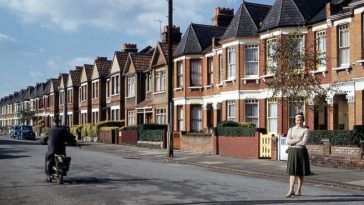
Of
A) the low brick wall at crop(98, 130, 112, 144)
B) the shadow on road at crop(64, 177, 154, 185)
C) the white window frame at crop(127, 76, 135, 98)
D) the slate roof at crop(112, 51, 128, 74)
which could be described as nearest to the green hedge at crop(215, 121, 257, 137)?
the shadow on road at crop(64, 177, 154, 185)

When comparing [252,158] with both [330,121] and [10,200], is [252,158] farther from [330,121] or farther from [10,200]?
[10,200]

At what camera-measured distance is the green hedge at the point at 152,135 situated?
117 ft

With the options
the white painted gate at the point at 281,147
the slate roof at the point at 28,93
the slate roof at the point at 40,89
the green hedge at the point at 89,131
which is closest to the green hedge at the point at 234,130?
the white painted gate at the point at 281,147

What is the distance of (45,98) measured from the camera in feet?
293

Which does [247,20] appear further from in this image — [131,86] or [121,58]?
[121,58]

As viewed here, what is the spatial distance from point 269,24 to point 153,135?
12.2 meters

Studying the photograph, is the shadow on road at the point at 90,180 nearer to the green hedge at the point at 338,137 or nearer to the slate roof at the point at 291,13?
the green hedge at the point at 338,137

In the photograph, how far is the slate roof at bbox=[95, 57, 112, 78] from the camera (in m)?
58.9

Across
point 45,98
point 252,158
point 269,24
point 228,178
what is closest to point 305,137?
point 228,178

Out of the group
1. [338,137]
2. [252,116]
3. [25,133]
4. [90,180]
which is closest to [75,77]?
[25,133]

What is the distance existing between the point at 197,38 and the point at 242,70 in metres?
7.97

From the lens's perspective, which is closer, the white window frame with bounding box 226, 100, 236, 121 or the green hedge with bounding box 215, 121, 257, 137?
the green hedge with bounding box 215, 121, 257, 137

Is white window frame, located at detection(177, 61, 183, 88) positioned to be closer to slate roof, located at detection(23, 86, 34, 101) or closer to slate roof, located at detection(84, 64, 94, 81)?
slate roof, located at detection(84, 64, 94, 81)

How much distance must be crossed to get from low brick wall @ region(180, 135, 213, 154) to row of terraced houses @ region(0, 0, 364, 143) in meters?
2.91
